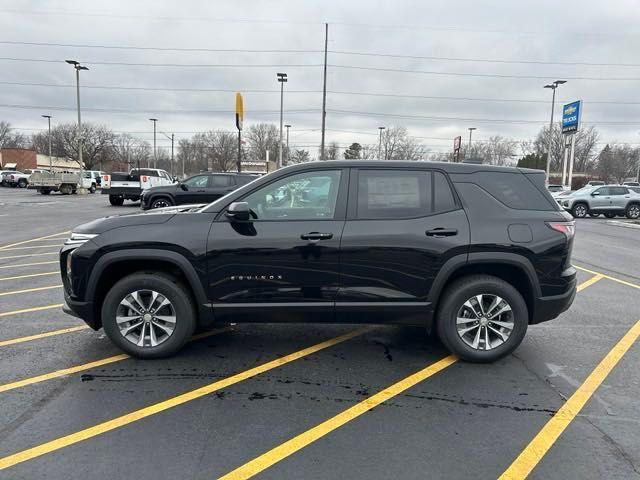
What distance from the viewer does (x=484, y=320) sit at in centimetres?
430

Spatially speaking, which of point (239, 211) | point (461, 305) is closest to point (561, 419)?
point (461, 305)

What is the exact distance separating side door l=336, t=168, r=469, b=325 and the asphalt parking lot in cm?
56

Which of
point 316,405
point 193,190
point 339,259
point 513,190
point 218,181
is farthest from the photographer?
point 193,190

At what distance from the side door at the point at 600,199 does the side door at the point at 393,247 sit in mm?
23594

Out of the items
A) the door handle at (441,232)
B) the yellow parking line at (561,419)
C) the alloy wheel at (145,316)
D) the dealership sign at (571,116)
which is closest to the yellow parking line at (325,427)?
the yellow parking line at (561,419)

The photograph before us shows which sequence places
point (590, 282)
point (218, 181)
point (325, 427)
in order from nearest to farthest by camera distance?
1. point (325, 427)
2. point (590, 282)
3. point (218, 181)

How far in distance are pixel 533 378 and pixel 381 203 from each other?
2.01 metres

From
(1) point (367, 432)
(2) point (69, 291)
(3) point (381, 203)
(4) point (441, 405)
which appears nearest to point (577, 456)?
(4) point (441, 405)

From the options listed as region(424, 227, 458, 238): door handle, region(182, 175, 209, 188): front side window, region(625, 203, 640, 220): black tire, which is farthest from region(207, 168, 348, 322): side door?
region(625, 203, 640, 220): black tire

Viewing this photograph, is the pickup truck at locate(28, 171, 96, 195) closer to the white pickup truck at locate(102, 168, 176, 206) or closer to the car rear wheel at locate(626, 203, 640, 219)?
the white pickup truck at locate(102, 168, 176, 206)

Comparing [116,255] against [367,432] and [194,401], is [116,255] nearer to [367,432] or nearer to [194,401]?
[194,401]

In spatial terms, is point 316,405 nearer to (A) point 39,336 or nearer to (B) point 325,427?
(B) point 325,427

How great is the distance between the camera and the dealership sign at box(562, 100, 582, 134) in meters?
36.3

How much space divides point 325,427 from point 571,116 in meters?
40.9
